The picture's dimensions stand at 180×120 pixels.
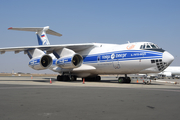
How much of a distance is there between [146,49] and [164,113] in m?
11.1

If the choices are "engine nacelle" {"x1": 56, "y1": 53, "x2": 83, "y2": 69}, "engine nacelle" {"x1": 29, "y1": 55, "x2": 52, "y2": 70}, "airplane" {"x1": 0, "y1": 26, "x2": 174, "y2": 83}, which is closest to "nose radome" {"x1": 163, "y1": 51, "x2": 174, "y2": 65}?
"airplane" {"x1": 0, "y1": 26, "x2": 174, "y2": 83}

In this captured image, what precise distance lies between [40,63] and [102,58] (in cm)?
573

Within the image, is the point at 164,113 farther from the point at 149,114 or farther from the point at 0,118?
the point at 0,118

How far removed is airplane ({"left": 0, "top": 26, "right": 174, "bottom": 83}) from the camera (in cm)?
1455

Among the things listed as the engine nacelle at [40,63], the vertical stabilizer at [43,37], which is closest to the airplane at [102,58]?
the engine nacelle at [40,63]

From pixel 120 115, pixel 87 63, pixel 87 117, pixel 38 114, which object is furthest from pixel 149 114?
pixel 87 63

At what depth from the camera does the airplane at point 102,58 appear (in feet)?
47.8

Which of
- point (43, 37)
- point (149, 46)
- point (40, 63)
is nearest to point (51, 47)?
point (40, 63)

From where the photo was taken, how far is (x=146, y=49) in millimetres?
14977

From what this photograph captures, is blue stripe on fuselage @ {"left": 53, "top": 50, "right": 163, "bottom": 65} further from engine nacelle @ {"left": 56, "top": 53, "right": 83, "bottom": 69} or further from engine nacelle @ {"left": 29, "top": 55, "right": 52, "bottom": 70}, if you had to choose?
Result: engine nacelle @ {"left": 29, "top": 55, "right": 52, "bottom": 70}

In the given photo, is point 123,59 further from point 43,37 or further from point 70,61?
point 43,37

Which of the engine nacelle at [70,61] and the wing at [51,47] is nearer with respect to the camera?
the engine nacelle at [70,61]

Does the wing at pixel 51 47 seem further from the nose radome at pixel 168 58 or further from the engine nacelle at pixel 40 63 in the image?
the nose radome at pixel 168 58

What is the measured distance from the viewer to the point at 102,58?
17.9 metres
